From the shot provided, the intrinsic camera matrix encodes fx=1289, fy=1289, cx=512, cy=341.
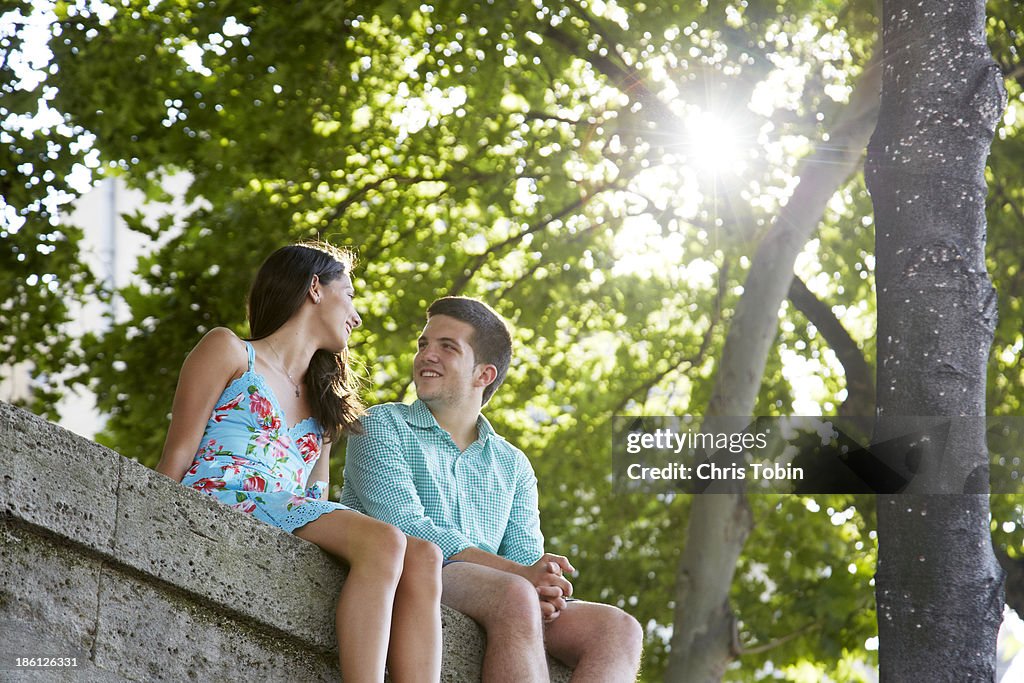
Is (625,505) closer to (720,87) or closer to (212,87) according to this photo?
(720,87)

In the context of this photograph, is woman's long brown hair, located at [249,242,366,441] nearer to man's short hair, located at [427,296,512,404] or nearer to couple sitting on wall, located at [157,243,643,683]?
couple sitting on wall, located at [157,243,643,683]

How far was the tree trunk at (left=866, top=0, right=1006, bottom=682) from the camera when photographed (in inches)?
168

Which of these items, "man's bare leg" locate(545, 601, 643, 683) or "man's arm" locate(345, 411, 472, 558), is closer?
"man's bare leg" locate(545, 601, 643, 683)

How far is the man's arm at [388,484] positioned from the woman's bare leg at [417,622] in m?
A: 0.57

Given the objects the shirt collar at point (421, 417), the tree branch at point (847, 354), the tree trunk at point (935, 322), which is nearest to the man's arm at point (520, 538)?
the shirt collar at point (421, 417)

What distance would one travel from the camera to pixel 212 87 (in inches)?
335

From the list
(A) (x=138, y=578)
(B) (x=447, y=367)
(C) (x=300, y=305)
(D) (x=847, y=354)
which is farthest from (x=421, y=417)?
(D) (x=847, y=354)

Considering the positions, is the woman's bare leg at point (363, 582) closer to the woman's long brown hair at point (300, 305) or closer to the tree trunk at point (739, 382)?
the woman's long brown hair at point (300, 305)

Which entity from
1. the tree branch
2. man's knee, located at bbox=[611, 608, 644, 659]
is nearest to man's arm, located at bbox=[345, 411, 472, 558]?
man's knee, located at bbox=[611, 608, 644, 659]

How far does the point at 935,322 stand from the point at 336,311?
82.7 inches

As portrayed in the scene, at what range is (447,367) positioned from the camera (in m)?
4.74

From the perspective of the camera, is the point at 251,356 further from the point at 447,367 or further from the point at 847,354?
the point at 847,354

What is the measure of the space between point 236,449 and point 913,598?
228 centimetres

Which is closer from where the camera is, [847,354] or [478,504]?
[478,504]
